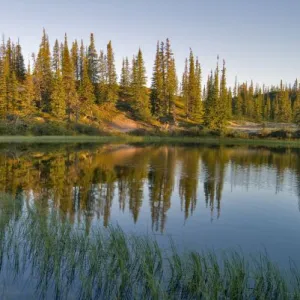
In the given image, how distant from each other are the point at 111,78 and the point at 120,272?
7462cm

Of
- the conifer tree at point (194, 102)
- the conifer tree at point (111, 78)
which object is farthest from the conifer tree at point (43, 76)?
the conifer tree at point (194, 102)

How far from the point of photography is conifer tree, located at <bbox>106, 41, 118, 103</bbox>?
250 feet

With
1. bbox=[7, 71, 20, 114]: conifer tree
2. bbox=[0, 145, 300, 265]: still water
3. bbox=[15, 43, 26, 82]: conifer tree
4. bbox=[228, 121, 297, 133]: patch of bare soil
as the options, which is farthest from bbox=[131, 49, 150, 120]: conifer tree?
bbox=[0, 145, 300, 265]: still water

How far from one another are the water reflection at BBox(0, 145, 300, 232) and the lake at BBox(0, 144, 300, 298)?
4 centimetres

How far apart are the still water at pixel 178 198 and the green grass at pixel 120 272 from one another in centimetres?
251

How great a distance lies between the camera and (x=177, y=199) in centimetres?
1761

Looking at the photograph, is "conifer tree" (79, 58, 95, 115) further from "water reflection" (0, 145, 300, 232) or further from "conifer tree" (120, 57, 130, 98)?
"water reflection" (0, 145, 300, 232)

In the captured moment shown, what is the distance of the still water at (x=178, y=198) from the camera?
1211 cm

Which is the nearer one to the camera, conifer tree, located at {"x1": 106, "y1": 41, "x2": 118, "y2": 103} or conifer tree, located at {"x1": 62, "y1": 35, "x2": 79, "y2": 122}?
conifer tree, located at {"x1": 62, "y1": 35, "x2": 79, "y2": 122}

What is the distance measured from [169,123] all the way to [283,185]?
52.9 m

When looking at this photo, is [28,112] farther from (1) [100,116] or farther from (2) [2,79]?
(1) [100,116]

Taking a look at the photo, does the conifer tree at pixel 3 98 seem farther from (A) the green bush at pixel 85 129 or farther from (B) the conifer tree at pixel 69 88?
(A) the green bush at pixel 85 129

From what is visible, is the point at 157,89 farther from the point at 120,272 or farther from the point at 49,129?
the point at 120,272

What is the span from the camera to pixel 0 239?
30.8ft
